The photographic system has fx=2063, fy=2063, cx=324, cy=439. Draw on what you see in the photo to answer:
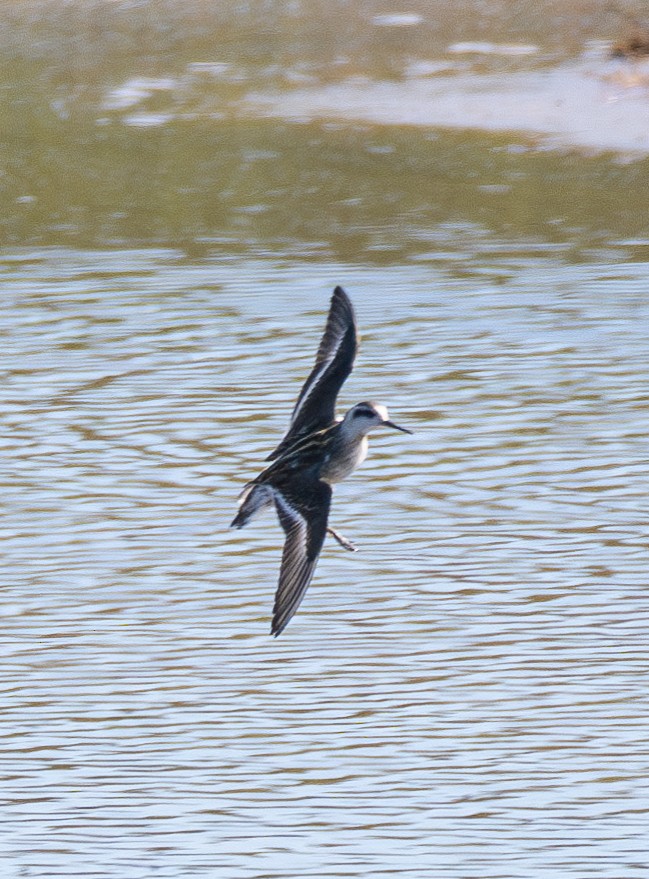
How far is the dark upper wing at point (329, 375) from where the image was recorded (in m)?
7.11

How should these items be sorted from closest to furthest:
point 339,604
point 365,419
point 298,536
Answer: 1. point 298,536
2. point 365,419
3. point 339,604

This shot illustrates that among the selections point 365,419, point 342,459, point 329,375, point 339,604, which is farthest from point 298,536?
point 339,604

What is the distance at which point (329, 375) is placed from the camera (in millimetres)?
7156

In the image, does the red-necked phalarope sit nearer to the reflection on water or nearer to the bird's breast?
the bird's breast

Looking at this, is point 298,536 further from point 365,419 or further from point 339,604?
point 339,604

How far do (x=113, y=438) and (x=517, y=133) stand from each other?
29.3ft

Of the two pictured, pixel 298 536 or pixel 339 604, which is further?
pixel 339 604

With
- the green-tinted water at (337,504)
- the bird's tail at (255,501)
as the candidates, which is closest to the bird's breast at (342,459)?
the bird's tail at (255,501)

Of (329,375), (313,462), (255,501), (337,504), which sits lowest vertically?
(337,504)

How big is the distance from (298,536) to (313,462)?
365mm

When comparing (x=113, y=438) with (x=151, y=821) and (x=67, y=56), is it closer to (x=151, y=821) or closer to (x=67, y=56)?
(x=151, y=821)

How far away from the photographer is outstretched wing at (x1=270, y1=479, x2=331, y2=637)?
631 centimetres

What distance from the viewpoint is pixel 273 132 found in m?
19.6

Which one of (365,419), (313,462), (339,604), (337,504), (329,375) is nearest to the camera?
(365,419)
